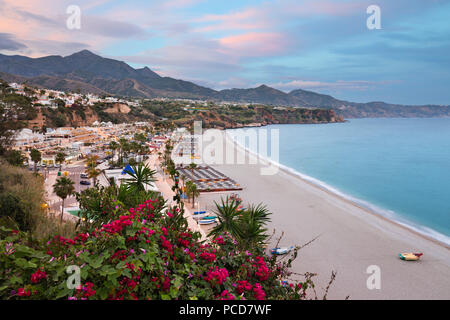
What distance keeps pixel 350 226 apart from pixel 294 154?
34825 mm

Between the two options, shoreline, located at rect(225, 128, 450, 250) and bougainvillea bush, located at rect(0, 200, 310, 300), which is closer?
bougainvillea bush, located at rect(0, 200, 310, 300)

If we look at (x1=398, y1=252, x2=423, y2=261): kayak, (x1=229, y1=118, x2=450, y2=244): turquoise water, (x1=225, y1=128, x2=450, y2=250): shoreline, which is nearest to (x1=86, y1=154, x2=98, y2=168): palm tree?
(x1=225, y1=128, x2=450, y2=250): shoreline

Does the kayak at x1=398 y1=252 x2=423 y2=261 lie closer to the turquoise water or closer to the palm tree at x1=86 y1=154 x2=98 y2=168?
the turquoise water

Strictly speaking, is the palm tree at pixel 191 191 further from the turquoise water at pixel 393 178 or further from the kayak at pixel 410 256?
the turquoise water at pixel 393 178

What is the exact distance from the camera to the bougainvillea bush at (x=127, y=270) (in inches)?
81.7

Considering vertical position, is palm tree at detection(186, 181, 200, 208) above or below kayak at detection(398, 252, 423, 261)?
above

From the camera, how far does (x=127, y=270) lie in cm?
215

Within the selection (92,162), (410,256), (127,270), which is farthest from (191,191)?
(127,270)

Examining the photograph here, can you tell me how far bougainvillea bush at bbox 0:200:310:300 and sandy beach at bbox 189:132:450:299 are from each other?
17.5 feet

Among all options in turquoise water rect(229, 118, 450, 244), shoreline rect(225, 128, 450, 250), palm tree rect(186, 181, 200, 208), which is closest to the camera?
shoreline rect(225, 128, 450, 250)

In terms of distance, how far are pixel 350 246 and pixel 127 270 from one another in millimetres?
13693

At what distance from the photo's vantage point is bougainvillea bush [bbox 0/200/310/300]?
2076mm

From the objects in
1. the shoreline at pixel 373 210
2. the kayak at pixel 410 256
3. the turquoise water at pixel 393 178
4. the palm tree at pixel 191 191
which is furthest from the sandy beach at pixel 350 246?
the turquoise water at pixel 393 178
